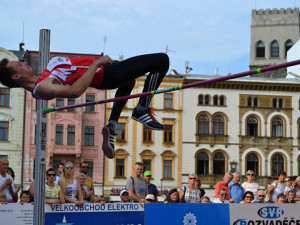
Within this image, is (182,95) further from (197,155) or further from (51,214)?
(51,214)

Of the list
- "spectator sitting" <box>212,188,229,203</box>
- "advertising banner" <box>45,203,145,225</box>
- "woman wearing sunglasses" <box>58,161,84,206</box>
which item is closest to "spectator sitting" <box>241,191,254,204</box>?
"spectator sitting" <box>212,188,229,203</box>

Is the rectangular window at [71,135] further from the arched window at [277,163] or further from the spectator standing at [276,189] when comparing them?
the spectator standing at [276,189]

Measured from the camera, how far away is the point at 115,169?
36.0 metres

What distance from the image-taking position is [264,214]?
9.02m

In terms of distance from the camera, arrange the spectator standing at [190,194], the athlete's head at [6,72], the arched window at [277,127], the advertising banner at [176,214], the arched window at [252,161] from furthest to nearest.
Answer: the arched window at [277,127] → the arched window at [252,161] → the spectator standing at [190,194] → the advertising banner at [176,214] → the athlete's head at [6,72]

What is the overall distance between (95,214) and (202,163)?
2896 centimetres

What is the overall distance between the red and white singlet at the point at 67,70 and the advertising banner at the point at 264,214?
4590 mm

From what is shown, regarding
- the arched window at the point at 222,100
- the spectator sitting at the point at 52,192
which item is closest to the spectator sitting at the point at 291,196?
the spectator sitting at the point at 52,192

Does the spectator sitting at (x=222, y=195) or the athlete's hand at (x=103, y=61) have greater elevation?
the athlete's hand at (x=103, y=61)

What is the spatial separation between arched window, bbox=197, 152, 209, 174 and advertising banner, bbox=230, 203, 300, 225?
27.6 meters

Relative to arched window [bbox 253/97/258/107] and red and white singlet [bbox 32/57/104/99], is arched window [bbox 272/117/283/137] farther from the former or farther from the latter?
red and white singlet [bbox 32/57/104/99]

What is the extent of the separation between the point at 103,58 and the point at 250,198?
18.0ft

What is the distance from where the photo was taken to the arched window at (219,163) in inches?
1449

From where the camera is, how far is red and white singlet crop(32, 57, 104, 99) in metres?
4.98
